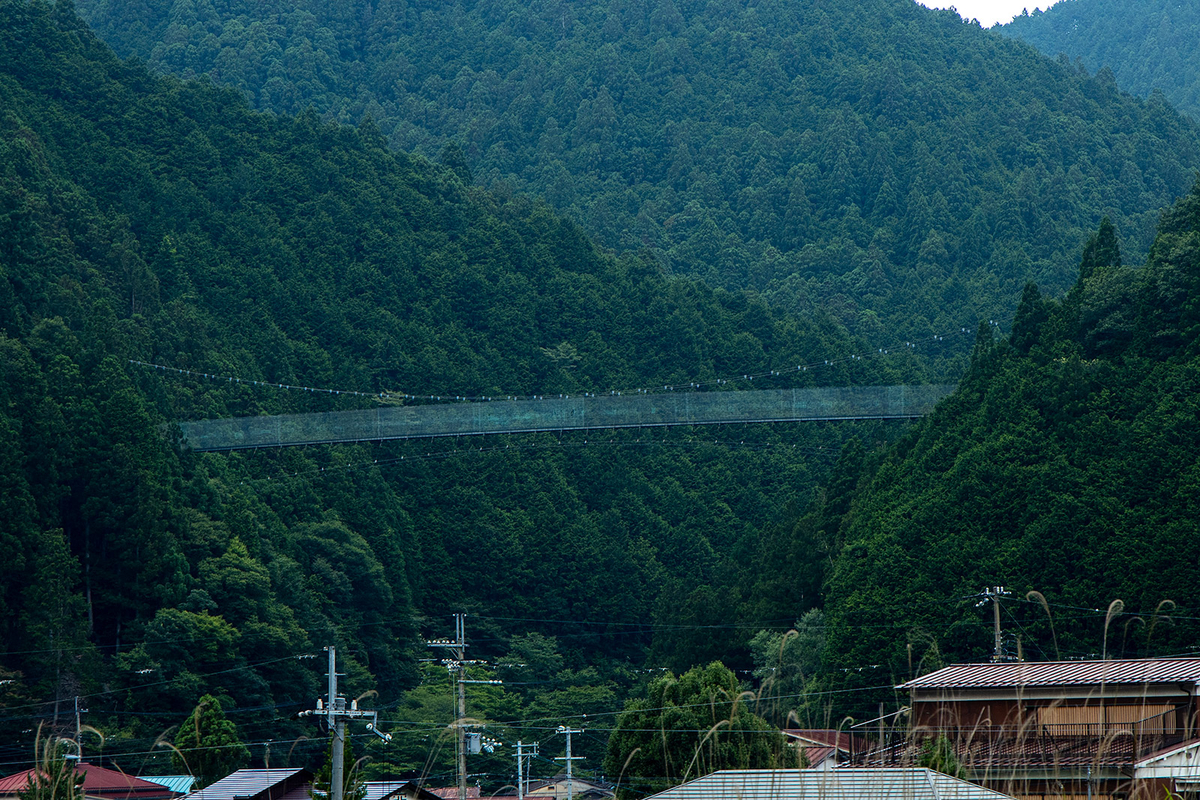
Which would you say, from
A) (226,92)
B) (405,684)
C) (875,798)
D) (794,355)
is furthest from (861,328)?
(875,798)

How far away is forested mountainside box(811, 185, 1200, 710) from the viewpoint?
25.6m

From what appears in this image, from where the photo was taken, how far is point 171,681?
3228 centimetres

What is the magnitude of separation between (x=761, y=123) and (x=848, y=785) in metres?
81.5

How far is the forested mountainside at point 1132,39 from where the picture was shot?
107812 millimetres

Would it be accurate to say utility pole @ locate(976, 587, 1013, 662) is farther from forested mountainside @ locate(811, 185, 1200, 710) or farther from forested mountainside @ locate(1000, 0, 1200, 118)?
forested mountainside @ locate(1000, 0, 1200, 118)

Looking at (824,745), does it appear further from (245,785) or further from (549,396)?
(549,396)

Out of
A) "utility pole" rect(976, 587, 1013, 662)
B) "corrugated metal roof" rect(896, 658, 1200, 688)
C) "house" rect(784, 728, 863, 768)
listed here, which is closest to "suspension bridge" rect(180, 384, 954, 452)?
"utility pole" rect(976, 587, 1013, 662)

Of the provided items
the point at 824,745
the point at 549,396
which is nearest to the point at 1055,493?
the point at 824,745

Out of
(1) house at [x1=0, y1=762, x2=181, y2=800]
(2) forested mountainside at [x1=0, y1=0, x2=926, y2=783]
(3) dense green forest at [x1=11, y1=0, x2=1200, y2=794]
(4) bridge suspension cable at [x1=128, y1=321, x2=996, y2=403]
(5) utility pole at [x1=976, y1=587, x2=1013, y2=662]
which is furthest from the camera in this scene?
(4) bridge suspension cable at [x1=128, y1=321, x2=996, y2=403]

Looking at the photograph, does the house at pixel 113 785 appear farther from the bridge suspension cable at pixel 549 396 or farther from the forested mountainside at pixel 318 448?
the bridge suspension cable at pixel 549 396

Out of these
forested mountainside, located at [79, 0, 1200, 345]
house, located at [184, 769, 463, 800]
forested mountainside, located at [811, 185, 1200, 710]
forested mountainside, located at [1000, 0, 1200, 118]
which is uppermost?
forested mountainside, located at [1000, 0, 1200, 118]

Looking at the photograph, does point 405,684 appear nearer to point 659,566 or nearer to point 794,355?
point 659,566

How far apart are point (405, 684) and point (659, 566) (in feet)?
31.9

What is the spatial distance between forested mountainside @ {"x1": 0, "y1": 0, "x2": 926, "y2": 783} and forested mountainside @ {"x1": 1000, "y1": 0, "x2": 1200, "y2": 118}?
182 feet
